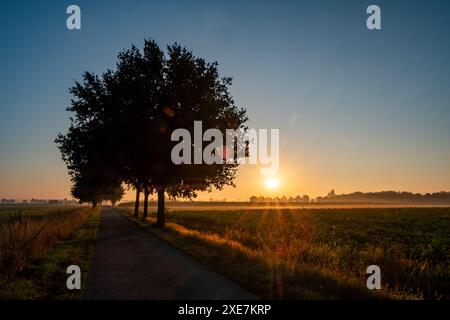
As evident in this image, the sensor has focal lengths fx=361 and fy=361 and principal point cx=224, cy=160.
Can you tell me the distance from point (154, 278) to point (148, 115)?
59.1 feet

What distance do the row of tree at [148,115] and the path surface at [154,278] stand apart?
1220 cm

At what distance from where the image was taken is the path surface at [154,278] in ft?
27.0

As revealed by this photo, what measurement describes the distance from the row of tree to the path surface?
40.0ft

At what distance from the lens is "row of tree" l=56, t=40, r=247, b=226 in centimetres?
2611

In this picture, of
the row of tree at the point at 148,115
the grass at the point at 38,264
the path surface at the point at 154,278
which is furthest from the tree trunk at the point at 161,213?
the path surface at the point at 154,278

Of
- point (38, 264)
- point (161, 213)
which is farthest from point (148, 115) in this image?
point (38, 264)

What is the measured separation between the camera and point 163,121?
25.7m

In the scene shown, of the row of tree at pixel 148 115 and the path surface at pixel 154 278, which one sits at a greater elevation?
the row of tree at pixel 148 115

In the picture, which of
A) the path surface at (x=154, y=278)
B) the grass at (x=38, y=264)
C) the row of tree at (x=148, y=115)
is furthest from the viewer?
the row of tree at (x=148, y=115)

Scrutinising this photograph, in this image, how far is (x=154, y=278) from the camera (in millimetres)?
10016

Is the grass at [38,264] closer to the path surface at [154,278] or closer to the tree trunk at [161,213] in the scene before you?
the path surface at [154,278]

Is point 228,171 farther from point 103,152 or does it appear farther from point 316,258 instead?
point 316,258

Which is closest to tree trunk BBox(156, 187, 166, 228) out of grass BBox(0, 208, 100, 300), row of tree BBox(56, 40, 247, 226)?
row of tree BBox(56, 40, 247, 226)
